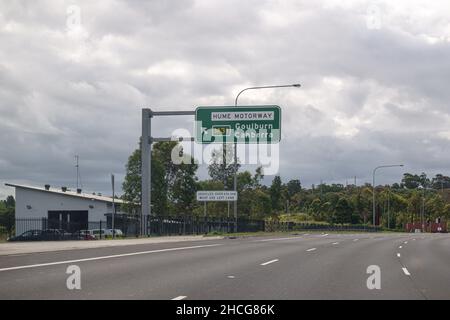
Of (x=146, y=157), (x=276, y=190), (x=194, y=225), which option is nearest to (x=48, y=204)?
(x=194, y=225)

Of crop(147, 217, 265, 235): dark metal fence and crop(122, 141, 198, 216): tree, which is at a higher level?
crop(122, 141, 198, 216): tree

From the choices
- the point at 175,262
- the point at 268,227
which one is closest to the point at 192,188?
the point at 268,227

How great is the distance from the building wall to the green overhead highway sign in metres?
37.8

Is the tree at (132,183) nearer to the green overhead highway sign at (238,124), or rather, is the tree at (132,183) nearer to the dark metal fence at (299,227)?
the dark metal fence at (299,227)

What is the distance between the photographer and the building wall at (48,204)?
7375 cm

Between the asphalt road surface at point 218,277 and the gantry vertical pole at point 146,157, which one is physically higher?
the gantry vertical pole at point 146,157

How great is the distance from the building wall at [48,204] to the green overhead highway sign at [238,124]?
37834 mm

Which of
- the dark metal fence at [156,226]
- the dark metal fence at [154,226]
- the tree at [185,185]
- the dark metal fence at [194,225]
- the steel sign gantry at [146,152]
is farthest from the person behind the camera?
the tree at [185,185]

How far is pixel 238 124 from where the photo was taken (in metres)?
38.4

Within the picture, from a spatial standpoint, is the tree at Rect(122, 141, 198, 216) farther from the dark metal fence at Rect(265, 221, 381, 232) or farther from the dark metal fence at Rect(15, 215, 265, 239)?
the dark metal fence at Rect(265, 221, 381, 232)

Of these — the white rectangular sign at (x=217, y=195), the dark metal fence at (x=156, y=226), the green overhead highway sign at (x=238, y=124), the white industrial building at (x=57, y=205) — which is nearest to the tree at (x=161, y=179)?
the dark metal fence at (x=156, y=226)

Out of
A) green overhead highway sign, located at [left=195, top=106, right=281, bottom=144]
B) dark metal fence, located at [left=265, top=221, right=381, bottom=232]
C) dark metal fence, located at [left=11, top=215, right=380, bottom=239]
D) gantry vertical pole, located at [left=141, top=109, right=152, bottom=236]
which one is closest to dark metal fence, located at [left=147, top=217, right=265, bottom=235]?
dark metal fence, located at [left=11, top=215, right=380, bottom=239]

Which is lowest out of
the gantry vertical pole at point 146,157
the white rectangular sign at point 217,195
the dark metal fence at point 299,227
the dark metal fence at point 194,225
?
the dark metal fence at point 299,227

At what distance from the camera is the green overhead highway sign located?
125 feet
